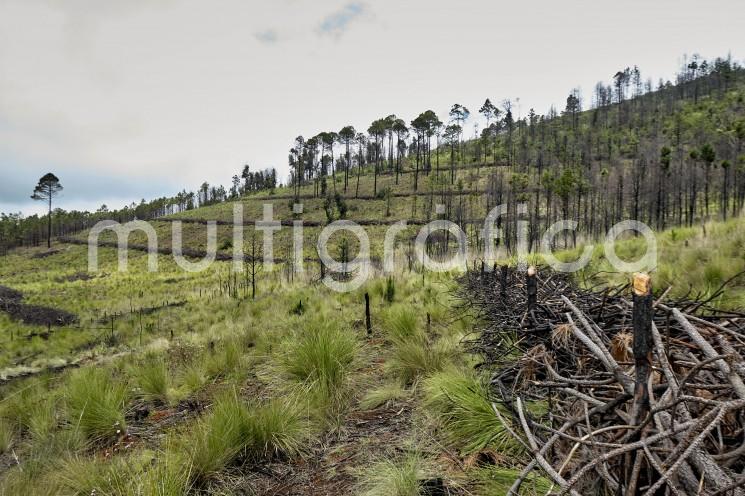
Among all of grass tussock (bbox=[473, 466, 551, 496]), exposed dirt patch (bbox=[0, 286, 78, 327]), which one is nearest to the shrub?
grass tussock (bbox=[473, 466, 551, 496])

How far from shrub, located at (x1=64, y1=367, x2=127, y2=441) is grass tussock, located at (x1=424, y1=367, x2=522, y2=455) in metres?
3.23

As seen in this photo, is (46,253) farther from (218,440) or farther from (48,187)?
(218,440)

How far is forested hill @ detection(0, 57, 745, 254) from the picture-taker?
189 feet

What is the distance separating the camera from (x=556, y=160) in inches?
3145

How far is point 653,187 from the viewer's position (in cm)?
5284

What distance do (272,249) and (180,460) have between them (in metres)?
52.4

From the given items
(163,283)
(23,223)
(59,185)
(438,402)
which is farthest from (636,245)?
(23,223)

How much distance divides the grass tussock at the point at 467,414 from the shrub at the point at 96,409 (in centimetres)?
323

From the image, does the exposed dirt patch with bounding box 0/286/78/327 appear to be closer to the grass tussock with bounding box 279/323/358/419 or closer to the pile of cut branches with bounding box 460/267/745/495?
the grass tussock with bounding box 279/323/358/419

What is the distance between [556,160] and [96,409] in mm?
89283

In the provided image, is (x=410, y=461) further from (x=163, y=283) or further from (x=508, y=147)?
(x=508, y=147)

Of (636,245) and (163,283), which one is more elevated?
(636,245)

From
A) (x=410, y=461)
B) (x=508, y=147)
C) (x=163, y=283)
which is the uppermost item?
(x=508, y=147)

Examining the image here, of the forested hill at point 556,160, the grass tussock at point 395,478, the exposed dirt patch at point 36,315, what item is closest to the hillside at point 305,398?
the grass tussock at point 395,478
